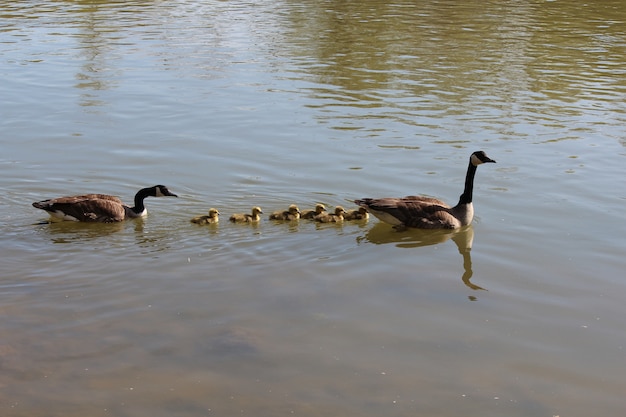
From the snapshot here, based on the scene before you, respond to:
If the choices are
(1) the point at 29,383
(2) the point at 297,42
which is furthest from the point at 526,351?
(2) the point at 297,42

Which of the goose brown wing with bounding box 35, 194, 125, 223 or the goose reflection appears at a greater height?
the goose brown wing with bounding box 35, 194, 125, 223

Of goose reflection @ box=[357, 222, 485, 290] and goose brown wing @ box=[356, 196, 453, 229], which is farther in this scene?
goose brown wing @ box=[356, 196, 453, 229]

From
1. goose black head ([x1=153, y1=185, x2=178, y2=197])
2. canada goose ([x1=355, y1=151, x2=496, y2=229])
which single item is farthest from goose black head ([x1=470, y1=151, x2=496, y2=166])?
goose black head ([x1=153, y1=185, x2=178, y2=197])

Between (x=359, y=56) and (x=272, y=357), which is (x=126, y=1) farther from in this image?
(x=272, y=357)

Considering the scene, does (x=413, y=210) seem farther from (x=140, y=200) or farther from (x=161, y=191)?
(x=140, y=200)

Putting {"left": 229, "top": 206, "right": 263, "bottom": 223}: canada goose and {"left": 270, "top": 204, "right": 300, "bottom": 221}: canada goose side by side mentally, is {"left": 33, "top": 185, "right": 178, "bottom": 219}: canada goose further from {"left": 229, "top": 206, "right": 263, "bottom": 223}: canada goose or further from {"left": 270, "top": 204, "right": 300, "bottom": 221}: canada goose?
{"left": 270, "top": 204, "right": 300, "bottom": 221}: canada goose

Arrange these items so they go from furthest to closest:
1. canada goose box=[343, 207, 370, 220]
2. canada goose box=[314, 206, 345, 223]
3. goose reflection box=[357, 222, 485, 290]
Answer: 1. canada goose box=[343, 207, 370, 220]
2. canada goose box=[314, 206, 345, 223]
3. goose reflection box=[357, 222, 485, 290]

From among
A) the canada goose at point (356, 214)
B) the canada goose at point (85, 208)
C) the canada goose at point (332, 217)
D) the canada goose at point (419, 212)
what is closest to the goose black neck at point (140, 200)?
the canada goose at point (85, 208)

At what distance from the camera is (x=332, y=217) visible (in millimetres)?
13500

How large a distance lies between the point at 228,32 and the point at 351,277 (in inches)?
784

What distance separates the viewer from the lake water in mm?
8836

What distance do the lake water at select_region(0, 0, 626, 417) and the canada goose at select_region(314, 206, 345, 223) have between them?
4.8 inches

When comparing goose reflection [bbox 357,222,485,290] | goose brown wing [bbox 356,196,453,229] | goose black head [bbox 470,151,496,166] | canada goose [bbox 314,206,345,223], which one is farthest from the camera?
goose black head [bbox 470,151,496,166]

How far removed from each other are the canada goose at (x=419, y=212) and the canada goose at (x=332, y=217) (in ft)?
1.07
